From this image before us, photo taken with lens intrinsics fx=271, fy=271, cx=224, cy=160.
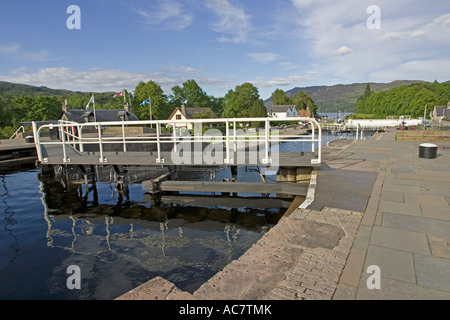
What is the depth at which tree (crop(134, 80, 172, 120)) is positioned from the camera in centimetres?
7756

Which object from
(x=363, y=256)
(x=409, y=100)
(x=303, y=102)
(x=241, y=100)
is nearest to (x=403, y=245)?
(x=363, y=256)

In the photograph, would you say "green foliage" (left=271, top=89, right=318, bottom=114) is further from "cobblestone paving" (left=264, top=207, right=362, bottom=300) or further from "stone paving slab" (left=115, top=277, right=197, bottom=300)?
"stone paving slab" (left=115, top=277, right=197, bottom=300)

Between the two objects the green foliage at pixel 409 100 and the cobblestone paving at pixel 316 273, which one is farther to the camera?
the green foliage at pixel 409 100

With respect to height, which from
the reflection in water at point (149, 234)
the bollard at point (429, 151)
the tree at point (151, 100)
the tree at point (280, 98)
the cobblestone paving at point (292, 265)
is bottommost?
the reflection in water at point (149, 234)

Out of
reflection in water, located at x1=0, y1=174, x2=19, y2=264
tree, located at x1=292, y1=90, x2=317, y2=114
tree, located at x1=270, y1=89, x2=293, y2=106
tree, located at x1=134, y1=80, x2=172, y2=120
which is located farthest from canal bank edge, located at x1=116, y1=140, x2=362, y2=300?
tree, located at x1=292, y1=90, x2=317, y2=114

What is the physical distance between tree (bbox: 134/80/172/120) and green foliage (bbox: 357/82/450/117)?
87.8 m

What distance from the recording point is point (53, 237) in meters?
7.33

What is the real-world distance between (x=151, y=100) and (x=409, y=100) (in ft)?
324

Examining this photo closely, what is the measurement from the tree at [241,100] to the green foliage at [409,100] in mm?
58127

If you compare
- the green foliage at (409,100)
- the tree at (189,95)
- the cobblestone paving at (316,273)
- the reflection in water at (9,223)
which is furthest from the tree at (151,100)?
the green foliage at (409,100)

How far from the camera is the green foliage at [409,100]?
94625 millimetres

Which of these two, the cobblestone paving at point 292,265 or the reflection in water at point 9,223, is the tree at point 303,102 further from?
the cobblestone paving at point 292,265
